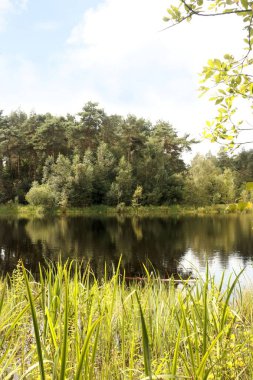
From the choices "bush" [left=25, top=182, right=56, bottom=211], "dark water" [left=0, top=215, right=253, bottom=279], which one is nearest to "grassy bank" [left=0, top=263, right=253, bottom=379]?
"dark water" [left=0, top=215, right=253, bottom=279]

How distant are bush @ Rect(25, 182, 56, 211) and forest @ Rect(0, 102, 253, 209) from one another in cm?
13

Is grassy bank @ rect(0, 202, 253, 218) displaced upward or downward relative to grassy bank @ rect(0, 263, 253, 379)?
downward

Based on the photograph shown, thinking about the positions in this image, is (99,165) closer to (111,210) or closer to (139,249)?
(111,210)

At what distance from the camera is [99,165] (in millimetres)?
50906

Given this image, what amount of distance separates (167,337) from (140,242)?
19.7 m

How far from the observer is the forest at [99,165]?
48.2 meters

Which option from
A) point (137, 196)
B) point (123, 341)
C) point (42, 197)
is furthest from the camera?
point (137, 196)

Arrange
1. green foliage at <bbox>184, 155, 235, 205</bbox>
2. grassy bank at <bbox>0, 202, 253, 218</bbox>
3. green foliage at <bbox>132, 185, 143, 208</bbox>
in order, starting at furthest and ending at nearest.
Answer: green foliage at <bbox>184, 155, 235, 205</bbox> < green foliage at <bbox>132, 185, 143, 208</bbox> < grassy bank at <bbox>0, 202, 253, 218</bbox>

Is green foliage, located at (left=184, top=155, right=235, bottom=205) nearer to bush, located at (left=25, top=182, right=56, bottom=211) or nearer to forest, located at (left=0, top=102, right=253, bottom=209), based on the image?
forest, located at (left=0, top=102, right=253, bottom=209)

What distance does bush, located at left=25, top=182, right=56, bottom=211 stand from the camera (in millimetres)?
44844

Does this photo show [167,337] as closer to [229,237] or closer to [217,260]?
[217,260]

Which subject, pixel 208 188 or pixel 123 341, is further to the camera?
pixel 208 188

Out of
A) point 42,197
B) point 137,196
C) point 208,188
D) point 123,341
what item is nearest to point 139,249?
point 123,341

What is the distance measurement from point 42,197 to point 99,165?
10477 mm
